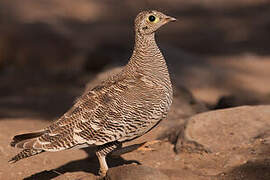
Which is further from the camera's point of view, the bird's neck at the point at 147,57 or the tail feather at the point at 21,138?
the bird's neck at the point at 147,57

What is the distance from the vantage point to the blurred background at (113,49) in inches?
463

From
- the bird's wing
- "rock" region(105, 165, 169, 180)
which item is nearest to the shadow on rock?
"rock" region(105, 165, 169, 180)

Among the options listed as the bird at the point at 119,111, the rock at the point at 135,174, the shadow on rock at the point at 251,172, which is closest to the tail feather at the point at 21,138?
the bird at the point at 119,111

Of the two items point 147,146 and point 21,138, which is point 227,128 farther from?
point 21,138

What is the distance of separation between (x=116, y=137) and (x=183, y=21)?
13.6m

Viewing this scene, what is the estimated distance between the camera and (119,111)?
239 inches

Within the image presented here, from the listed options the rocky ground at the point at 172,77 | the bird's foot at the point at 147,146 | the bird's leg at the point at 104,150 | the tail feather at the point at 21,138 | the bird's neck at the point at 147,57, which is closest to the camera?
the tail feather at the point at 21,138

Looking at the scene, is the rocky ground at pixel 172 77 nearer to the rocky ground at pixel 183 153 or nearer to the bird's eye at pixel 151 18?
the rocky ground at pixel 183 153

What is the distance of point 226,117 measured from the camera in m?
7.26

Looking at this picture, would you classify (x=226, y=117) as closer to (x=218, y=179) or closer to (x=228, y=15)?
(x=218, y=179)

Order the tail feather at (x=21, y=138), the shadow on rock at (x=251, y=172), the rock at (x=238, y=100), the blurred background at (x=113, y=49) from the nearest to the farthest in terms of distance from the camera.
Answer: the shadow on rock at (x=251, y=172), the tail feather at (x=21, y=138), the rock at (x=238, y=100), the blurred background at (x=113, y=49)

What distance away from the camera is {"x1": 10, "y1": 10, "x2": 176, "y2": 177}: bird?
6.05 metres

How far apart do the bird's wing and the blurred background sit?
3.65m

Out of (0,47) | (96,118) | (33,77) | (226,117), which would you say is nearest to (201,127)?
(226,117)
